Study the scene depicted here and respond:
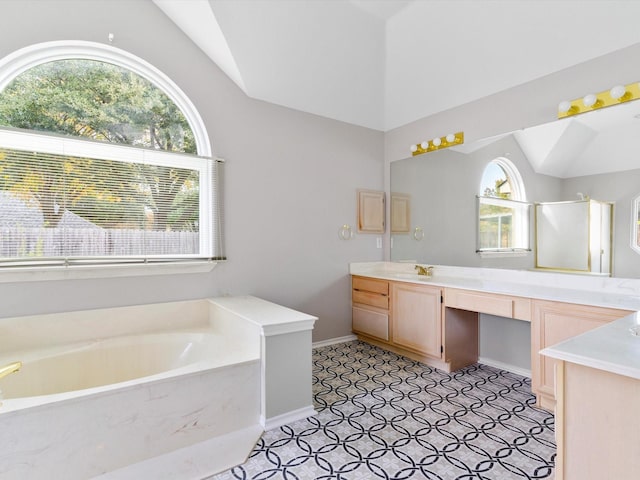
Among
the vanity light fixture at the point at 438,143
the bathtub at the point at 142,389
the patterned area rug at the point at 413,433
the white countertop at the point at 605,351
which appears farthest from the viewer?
the vanity light fixture at the point at 438,143

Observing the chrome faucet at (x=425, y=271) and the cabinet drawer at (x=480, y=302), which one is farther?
the chrome faucet at (x=425, y=271)

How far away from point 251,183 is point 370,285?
62.1 inches

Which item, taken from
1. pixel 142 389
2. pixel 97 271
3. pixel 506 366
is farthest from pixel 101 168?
pixel 506 366

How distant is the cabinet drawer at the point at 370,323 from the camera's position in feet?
11.1

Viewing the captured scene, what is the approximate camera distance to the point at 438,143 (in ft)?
11.0

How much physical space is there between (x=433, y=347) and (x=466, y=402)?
60cm

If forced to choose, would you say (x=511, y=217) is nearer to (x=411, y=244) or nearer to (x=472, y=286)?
(x=472, y=286)

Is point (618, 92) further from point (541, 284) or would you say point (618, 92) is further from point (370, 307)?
point (370, 307)

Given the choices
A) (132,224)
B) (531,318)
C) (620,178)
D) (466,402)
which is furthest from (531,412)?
(132,224)

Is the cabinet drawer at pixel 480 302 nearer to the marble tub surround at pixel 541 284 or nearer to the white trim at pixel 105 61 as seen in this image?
the marble tub surround at pixel 541 284

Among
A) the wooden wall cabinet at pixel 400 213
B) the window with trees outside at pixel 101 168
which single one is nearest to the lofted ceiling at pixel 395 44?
the window with trees outside at pixel 101 168

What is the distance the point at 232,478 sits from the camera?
1624 mm

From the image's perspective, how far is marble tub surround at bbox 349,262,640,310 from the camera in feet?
6.94

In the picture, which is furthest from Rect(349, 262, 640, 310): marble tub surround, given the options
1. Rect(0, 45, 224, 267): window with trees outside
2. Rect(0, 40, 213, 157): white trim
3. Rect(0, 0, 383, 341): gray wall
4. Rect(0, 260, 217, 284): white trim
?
Rect(0, 40, 213, 157): white trim
